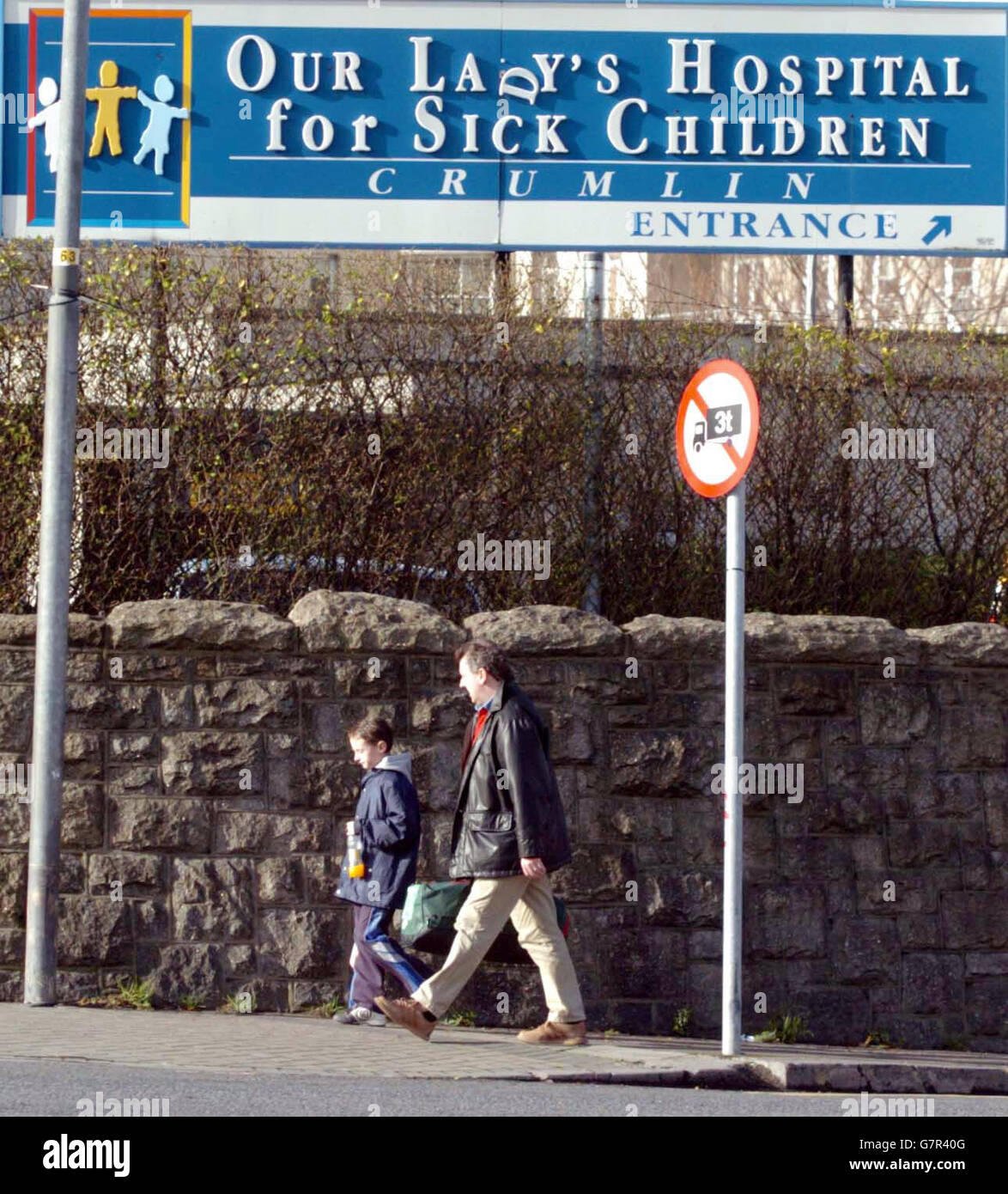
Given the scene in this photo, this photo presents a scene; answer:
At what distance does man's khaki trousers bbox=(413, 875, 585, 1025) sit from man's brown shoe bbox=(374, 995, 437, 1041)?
46 mm

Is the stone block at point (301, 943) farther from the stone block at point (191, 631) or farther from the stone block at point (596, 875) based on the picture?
the stone block at point (191, 631)

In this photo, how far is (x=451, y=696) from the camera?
9.90 metres

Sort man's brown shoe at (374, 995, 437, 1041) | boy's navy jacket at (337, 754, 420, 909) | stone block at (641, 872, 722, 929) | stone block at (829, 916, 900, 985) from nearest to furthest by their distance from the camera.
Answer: man's brown shoe at (374, 995, 437, 1041) < boy's navy jacket at (337, 754, 420, 909) < stone block at (641, 872, 722, 929) < stone block at (829, 916, 900, 985)

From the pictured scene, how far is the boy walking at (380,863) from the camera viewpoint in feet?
29.7

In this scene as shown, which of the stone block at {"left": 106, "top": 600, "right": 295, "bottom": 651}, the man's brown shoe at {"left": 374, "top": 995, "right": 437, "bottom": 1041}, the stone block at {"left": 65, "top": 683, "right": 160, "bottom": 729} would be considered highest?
the stone block at {"left": 106, "top": 600, "right": 295, "bottom": 651}

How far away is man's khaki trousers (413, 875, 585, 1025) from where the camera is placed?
28.3ft

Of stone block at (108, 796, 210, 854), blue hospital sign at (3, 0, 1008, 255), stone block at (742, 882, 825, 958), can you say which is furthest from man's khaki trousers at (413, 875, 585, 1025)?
blue hospital sign at (3, 0, 1008, 255)

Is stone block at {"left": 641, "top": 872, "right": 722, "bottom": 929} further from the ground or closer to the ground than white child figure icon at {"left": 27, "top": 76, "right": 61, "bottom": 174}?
closer to the ground

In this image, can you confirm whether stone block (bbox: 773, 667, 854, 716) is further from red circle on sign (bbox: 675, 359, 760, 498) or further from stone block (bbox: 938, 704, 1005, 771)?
red circle on sign (bbox: 675, 359, 760, 498)

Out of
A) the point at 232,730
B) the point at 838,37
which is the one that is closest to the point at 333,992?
the point at 232,730

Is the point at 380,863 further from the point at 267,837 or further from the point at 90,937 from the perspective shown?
the point at 90,937

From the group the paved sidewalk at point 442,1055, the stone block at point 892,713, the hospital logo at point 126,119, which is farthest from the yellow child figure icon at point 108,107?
the stone block at point 892,713

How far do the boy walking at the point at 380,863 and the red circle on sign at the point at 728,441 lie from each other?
2.00 metres

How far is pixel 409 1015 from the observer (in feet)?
28.2
